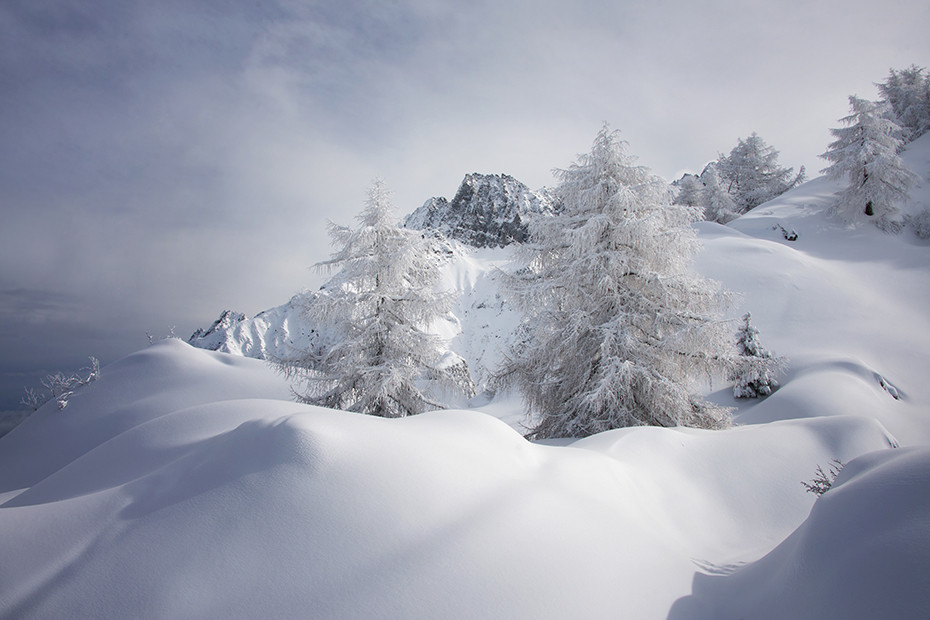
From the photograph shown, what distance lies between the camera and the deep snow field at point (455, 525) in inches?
76.9

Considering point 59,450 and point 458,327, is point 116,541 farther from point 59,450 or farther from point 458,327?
point 458,327

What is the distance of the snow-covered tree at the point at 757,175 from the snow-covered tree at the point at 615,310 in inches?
1481

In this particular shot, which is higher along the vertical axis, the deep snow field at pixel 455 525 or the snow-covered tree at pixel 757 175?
the snow-covered tree at pixel 757 175

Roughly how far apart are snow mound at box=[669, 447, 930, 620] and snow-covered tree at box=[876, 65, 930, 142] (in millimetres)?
47482

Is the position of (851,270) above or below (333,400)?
above

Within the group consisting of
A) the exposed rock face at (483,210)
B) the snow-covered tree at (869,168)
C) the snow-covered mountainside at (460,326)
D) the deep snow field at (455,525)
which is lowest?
the snow-covered mountainside at (460,326)

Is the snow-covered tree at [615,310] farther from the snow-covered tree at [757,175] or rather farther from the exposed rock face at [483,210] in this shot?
the exposed rock face at [483,210]

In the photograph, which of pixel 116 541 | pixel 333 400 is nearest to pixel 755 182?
pixel 333 400

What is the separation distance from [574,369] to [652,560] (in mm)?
5379

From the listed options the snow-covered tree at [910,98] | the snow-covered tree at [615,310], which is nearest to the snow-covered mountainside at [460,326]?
the snow-covered tree at [615,310]

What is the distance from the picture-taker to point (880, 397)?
34.3ft

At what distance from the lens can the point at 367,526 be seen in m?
2.34

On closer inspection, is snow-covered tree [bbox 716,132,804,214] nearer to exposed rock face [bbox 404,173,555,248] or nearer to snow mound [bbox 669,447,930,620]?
exposed rock face [bbox 404,173,555,248]

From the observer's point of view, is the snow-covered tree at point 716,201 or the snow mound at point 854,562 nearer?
the snow mound at point 854,562
